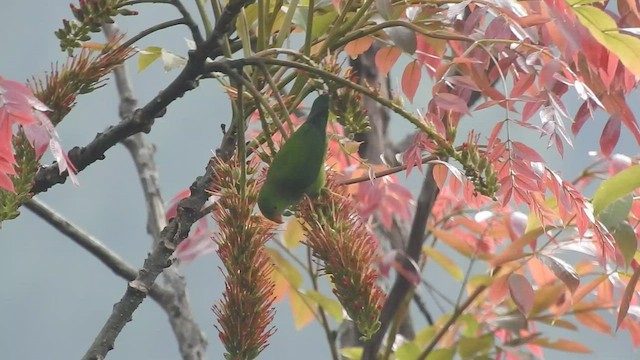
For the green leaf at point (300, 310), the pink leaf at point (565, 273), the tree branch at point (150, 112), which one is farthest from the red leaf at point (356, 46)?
the green leaf at point (300, 310)

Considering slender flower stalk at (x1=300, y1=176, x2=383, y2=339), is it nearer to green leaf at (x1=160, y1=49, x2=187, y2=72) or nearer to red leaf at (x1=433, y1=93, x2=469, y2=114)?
red leaf at (x1=433, y1=93, x2=469, y2=114)

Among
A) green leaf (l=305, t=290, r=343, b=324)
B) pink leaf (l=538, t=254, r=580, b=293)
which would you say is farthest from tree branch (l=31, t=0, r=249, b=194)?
green leaf (l=305, t=290, r=343, b=324)

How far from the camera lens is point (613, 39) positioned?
49 cm

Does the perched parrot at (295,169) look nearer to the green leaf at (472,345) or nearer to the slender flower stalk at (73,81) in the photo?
the slender flower stalk at (73,81)

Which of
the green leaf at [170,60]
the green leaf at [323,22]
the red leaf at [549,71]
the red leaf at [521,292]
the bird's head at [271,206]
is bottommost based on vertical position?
the red leaf at [521,292]

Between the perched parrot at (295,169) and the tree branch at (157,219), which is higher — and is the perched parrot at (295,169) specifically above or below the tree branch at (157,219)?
below

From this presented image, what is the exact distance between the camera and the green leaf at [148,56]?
0.64m

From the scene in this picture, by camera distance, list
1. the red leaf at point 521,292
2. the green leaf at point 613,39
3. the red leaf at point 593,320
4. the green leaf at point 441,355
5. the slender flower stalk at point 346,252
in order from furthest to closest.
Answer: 1. the red leaf at point 593,320
2. the green leaf at point 441,355
3. the red leaf at point 521,292
4. the green leaf at point 613,39
5. the slender flower stalk at point 346,252

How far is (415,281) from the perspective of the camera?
0.94 meters

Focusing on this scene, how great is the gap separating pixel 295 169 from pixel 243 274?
54 mm

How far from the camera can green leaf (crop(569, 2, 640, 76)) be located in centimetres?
49

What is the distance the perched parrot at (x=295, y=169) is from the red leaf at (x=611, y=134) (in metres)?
0.28

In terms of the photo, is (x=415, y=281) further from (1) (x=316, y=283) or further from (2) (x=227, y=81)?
(2) (x=227, y=81)

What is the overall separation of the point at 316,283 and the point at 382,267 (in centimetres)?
10
